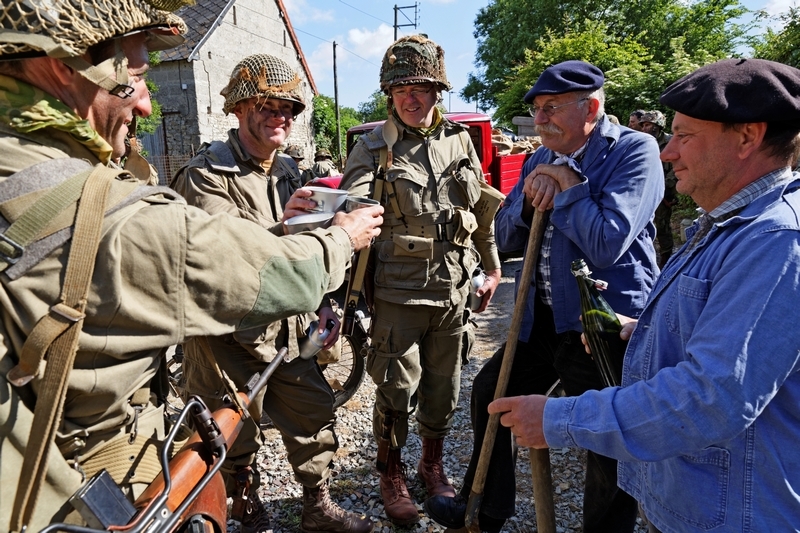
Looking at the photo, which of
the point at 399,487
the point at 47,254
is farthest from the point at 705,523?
the point at 399,487

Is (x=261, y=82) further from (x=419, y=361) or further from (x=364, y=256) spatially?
(x=419, y=361)

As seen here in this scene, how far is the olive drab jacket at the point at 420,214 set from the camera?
3.06 meters

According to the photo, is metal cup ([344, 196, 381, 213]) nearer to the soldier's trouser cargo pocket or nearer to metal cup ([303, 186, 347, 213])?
metal cup ([303, 186, 347, 213])

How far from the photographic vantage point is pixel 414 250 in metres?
3.04

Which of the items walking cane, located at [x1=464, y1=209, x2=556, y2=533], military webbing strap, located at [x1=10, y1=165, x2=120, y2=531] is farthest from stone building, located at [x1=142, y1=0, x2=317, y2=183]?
military webbing strap, located at [x1=10, y1=165, x2=120, y2=531]

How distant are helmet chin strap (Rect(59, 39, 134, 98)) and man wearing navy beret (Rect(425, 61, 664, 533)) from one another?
1.62 meters

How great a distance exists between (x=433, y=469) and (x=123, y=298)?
104 inches

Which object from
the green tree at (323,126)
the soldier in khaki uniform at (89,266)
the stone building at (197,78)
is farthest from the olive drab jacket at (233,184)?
the green tree at (323,126)

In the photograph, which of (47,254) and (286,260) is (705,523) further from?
(47,254)

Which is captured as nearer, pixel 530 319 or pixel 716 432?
pixel 716 432

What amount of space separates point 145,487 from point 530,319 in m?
1.84

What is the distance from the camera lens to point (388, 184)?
305 centimetres

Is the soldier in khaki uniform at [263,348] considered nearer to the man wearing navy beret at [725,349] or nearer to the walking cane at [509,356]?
the walking cane at [509,356]

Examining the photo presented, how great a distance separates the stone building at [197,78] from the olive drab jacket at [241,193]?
1545 cm
